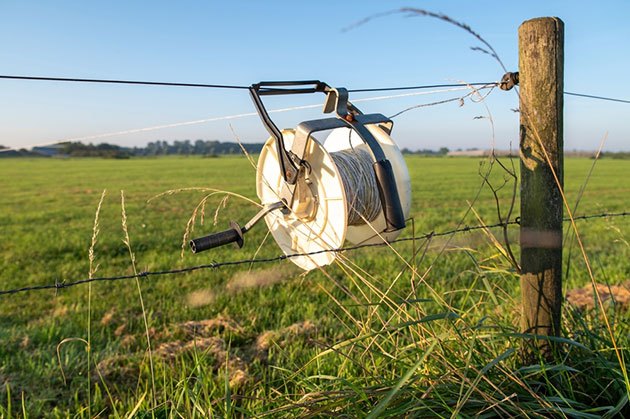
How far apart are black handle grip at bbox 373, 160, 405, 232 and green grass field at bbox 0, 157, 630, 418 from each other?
0.71 ft

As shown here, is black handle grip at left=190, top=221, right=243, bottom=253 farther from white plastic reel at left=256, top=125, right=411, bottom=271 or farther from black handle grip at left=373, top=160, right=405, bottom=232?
black handle grip at left=373, top=160, right=405, bottom=232

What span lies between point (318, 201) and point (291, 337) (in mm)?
2373

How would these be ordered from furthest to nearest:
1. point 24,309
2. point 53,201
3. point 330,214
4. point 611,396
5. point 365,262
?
point 53,201 → point 365,262 → point 24,309 → point 330,214 → point 611,396

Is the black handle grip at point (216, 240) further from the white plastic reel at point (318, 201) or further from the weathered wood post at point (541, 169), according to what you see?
the weathered wood post at point (541, 169)

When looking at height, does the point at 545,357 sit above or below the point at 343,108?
below

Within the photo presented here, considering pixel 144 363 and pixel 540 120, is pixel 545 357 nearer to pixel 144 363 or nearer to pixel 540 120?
pixel 540 120

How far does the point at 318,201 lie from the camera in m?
2.58

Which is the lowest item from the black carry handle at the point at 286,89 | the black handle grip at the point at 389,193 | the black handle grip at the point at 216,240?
the black handle grip at the point at 216,240

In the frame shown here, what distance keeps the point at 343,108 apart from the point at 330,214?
19.3 inches

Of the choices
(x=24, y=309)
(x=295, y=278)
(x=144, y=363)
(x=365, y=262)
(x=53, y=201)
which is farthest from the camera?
(x=53, y=201)

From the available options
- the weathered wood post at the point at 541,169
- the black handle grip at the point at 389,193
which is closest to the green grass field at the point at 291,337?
the weathered wood post at the point at 541,169

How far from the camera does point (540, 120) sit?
2.69 metres

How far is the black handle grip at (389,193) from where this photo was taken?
247 centimetres

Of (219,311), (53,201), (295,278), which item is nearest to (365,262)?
(295,278)
